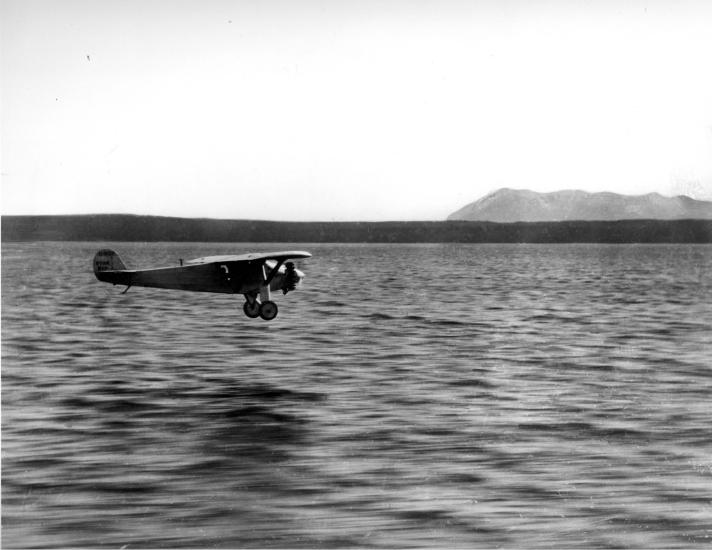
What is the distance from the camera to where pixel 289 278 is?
25391 mm

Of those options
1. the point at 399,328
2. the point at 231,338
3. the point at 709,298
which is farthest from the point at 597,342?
the point at 709,298

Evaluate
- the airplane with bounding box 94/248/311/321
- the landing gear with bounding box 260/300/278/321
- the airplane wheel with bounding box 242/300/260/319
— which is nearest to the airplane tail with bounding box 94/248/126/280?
the airplane with bounding box 94/248/311/321

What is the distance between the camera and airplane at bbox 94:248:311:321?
23516 mm

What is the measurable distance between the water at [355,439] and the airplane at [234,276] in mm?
1791

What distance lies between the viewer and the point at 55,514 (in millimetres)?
10375

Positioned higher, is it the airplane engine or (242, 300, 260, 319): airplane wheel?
the airplane engine

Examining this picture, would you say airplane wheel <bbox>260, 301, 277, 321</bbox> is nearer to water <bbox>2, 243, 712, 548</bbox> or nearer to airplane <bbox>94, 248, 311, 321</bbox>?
airplane <bbox>94, 248, 311, 321</bbox>

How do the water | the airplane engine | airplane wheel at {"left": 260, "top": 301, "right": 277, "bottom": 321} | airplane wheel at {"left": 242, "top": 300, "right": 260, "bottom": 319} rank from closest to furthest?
the water
airplane wheel at {"left": 260, "top": 301, "right": 277, "bottom": 321}
the airplane engine
airplane wheel at {"left": 242, "top": 300, "right": 260, "bottom": 319}

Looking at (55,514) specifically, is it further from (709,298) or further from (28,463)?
(709,298)

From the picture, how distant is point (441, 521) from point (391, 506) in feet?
2.40

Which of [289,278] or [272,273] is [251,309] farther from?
[272,273]

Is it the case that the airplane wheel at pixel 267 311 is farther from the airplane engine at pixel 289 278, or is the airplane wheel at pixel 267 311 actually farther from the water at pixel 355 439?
the water at pixel 355 439

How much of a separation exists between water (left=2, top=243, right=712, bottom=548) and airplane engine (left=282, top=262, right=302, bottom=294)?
1784 mm

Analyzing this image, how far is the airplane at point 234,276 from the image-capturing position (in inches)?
926
